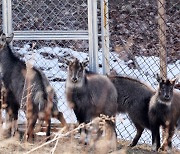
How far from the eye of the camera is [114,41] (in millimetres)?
13398

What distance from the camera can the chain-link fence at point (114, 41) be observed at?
10789 mm

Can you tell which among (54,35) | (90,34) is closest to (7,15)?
(54,35)

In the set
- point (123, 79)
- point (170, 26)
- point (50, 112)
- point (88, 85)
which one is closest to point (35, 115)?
point (50, 112)

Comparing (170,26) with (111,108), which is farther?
(170,26)

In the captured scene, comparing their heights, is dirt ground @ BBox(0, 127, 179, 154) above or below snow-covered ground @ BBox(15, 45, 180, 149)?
below

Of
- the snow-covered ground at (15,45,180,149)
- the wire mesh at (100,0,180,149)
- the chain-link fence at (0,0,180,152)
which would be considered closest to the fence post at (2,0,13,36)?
the chain-link fence at (0,0,180,152)

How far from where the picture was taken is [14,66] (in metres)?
8.32

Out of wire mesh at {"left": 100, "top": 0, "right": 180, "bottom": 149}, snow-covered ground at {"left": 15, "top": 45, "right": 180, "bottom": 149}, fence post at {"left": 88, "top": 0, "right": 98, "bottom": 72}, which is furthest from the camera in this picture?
wire mesh at {"left": 100, "top": 0, "right": 180, "bottom": 149}

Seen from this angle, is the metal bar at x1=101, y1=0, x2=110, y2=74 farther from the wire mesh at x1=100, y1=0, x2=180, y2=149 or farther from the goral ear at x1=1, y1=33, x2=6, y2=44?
the wire mesh at x1=100, y1=0, x2=180, y2=149

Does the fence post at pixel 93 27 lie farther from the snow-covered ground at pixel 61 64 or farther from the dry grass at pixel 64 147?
the snow-covered ground at pixel 61 64

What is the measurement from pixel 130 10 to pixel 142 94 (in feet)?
22.2

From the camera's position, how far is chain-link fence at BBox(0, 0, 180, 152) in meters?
10.8

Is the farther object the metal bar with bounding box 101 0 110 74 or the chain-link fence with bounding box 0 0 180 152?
the chain-link fence with bounding box 0 0 180 152

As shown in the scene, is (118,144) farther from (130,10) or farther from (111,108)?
(130,10)
